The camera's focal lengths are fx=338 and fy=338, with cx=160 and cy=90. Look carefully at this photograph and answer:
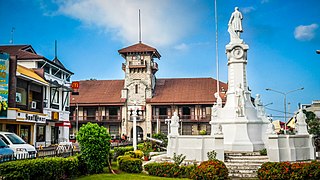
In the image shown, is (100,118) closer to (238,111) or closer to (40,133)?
(40,133)

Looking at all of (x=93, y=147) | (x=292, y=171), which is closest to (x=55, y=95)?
(x=93, y=147)

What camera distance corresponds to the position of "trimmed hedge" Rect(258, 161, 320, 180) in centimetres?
1338

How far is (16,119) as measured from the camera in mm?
27766

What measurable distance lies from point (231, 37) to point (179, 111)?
3212 centimetres

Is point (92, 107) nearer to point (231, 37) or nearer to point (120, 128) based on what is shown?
point (120, 128)

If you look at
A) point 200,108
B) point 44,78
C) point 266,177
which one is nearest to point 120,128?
point 200,108

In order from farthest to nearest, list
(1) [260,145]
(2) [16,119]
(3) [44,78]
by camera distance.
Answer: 1. (3) [44,78]
2. (2) [16,119]
3. (1) [260,145]

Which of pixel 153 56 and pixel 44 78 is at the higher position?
pixel 153 56

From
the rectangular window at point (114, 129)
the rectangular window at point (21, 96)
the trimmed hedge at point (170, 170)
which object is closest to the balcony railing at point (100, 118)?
the rectangular window at point (114, 129)

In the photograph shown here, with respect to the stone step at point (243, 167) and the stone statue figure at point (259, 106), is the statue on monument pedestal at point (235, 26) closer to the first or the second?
the stone statue figure at point (259, 106)

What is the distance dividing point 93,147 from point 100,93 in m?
41.9

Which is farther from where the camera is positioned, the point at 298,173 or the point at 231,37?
the point at 231,37

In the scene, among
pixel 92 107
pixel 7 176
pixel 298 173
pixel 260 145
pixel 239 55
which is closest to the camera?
pixel 7 176

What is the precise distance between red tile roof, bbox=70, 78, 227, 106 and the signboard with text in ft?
91.6
